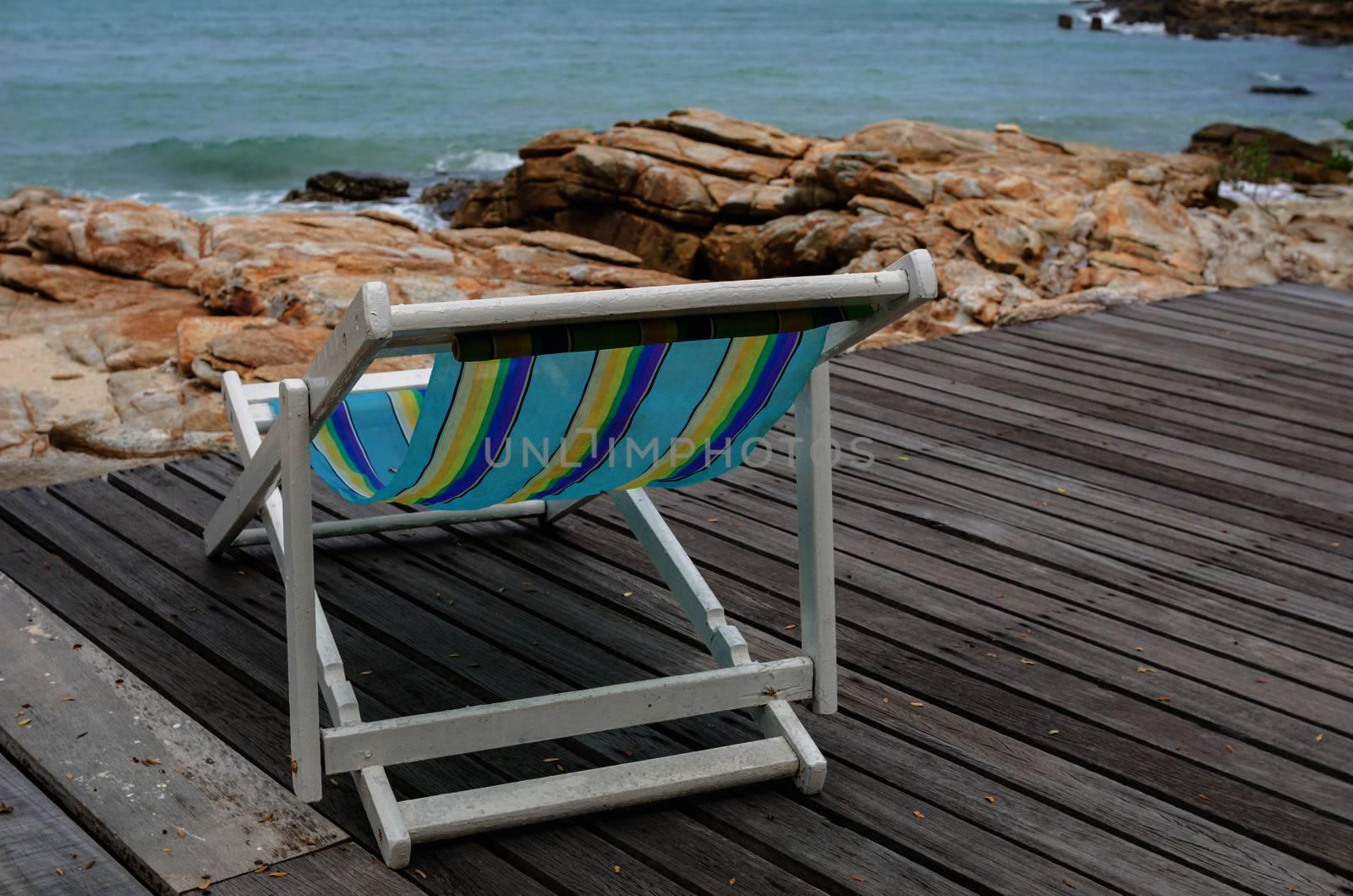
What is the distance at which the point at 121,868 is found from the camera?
6.04 ft

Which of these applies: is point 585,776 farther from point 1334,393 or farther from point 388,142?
point 388,142

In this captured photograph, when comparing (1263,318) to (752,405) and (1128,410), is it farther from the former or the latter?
(752,405)

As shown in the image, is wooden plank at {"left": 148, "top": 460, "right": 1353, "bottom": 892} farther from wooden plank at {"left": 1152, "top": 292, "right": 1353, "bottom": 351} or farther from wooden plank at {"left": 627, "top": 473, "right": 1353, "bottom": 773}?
wooden plank at {"left": 1152, "top": 292, "right": 1353, "bottom": 351}

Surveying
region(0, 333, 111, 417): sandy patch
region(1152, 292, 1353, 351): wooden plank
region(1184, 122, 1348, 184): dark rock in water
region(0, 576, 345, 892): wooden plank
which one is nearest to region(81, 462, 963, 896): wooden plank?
region(0, 576, 345, 892): wooden plank

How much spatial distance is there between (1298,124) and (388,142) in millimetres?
22936

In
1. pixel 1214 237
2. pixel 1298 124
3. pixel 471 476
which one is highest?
pixel 471 476

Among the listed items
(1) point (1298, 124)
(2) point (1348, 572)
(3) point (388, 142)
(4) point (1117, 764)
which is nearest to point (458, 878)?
(4) point (1117, 764)

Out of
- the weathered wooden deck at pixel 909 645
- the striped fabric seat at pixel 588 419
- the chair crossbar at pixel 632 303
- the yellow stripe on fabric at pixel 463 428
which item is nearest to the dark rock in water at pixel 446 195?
the weathered wooden deck at pixel 909 645

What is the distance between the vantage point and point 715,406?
79.2 inches

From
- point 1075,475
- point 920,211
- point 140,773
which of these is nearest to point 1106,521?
point 1075,475

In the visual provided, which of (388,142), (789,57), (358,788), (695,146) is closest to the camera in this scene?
(358,788)

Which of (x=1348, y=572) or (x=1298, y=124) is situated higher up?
(x=1348, y=572)

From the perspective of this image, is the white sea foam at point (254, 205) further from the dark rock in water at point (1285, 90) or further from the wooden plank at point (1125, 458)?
the dark rock in water at point (1285, 90)

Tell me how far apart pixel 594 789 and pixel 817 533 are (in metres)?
0.54
